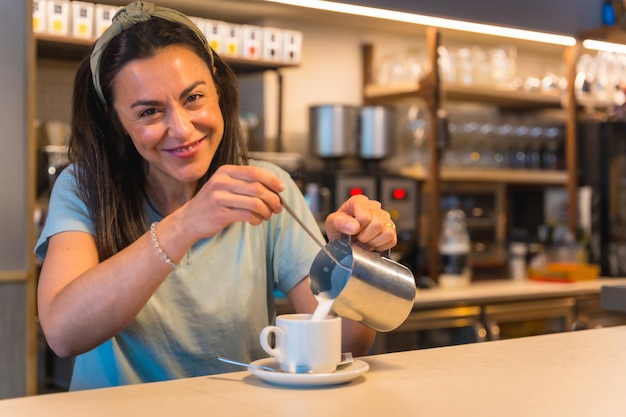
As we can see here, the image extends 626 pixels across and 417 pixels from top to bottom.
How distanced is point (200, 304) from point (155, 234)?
31 cm

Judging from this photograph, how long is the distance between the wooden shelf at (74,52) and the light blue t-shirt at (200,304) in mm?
1700

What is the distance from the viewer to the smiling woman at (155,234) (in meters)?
1.50

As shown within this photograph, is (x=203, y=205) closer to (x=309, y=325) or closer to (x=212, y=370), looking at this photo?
(x=309, y=325)

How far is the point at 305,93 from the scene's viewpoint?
4.85 meters

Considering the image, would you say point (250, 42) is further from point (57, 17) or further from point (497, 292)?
point (497, 292)

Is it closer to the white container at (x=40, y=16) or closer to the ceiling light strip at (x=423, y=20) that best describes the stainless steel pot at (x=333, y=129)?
the ceiling light strip at (x=423, y=20)

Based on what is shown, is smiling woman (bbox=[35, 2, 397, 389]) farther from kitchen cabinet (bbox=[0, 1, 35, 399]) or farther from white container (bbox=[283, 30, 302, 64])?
white container (bbox=[283, 30, 302, 64])

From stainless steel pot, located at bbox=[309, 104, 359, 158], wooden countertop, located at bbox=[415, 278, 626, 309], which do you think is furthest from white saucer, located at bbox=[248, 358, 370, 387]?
stainless steel pot, located at bbox=[309, 104, 359, 158]

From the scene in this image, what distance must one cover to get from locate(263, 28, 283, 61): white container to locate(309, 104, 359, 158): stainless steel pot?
0.41m

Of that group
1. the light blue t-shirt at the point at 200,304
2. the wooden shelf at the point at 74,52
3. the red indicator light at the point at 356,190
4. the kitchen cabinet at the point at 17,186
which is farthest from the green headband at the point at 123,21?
the red indicator light at the point at 356,190

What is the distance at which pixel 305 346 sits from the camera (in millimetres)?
1314

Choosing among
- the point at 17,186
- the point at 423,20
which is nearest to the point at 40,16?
the point at 17,186

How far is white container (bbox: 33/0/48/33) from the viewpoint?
357cm

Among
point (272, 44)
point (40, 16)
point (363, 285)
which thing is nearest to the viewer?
point (363, 285)
